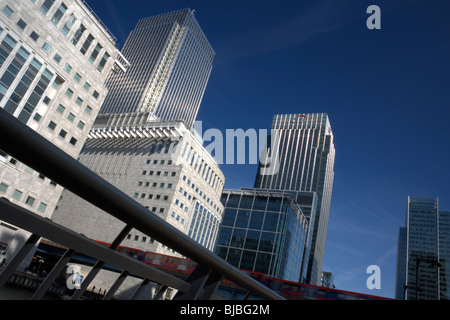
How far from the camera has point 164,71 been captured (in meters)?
164

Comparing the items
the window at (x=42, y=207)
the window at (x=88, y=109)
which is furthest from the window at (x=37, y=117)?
the window at (x=42, y=207)

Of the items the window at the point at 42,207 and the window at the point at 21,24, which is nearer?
the window at the point at 21,24

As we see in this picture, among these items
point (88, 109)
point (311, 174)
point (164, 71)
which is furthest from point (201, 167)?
point (311, 174)

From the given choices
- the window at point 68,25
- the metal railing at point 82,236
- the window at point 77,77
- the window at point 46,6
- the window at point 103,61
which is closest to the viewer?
the metal railing at point 82,236

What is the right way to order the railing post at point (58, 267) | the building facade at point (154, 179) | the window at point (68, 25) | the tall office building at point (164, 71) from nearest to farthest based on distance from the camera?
the railing post at point (58, 267) < the window at point (68, 25) < the building facade at point (154, 179) < the tall office building at point (164, 71)

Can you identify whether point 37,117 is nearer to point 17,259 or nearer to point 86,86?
point 86,86

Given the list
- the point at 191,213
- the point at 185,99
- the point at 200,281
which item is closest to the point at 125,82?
the point at 185,99

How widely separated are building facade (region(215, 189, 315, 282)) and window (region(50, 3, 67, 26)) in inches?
3668

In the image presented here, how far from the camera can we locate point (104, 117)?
109 meters

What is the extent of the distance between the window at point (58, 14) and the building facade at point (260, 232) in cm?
9316

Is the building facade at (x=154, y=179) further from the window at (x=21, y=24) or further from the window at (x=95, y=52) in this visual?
the window at (x=21, y=24)

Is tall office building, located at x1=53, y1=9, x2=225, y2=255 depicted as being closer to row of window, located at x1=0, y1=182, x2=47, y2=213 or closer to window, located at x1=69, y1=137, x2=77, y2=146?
row of window, located at x1=0, y1=182, x2=47, y2=213

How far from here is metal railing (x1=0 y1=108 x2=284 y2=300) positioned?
4.68 feet

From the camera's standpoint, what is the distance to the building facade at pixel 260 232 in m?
118
